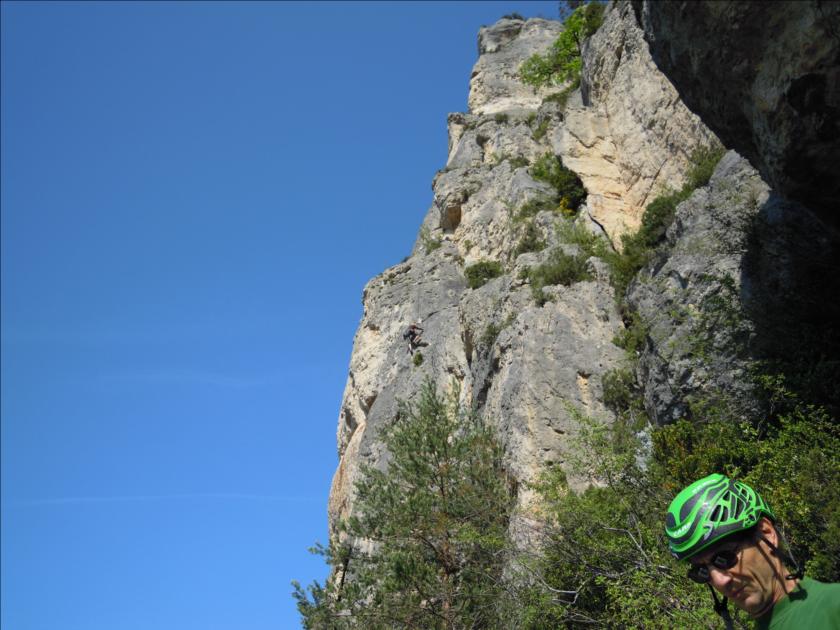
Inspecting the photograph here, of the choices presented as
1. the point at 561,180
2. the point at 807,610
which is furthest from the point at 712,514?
the point at 561,180

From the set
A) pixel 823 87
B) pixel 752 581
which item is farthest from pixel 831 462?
pixel 752 581

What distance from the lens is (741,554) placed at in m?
2.96

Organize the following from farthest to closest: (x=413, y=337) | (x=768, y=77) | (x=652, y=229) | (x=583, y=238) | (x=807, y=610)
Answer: (x=413, y=337)
(x=583, y=238)
(x=652, y=229)
(x=768, y=77)
(x=807, y=610)

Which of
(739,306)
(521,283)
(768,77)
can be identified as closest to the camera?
(768,77)

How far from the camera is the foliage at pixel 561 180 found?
23984 mm

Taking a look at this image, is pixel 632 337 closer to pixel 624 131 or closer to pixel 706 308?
pixel 706 308

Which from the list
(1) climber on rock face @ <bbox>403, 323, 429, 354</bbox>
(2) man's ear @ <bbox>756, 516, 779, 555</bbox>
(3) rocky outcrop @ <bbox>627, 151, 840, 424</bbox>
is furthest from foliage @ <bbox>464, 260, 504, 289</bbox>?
(2) man's ear @ <bbox>756, 516, 779, 555</bbox>

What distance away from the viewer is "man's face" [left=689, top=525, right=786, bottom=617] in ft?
9.39

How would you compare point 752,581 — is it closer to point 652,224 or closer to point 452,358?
point 652,224

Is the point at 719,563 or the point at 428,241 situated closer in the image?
the point at 719,563

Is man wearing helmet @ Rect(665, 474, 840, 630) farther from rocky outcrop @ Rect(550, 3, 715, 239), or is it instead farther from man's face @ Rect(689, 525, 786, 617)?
rocky outcrop @ Rect(550, 3, 715, 239)

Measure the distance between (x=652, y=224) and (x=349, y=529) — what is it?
11.4 m

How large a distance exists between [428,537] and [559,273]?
28.9ft

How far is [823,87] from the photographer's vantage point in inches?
354
